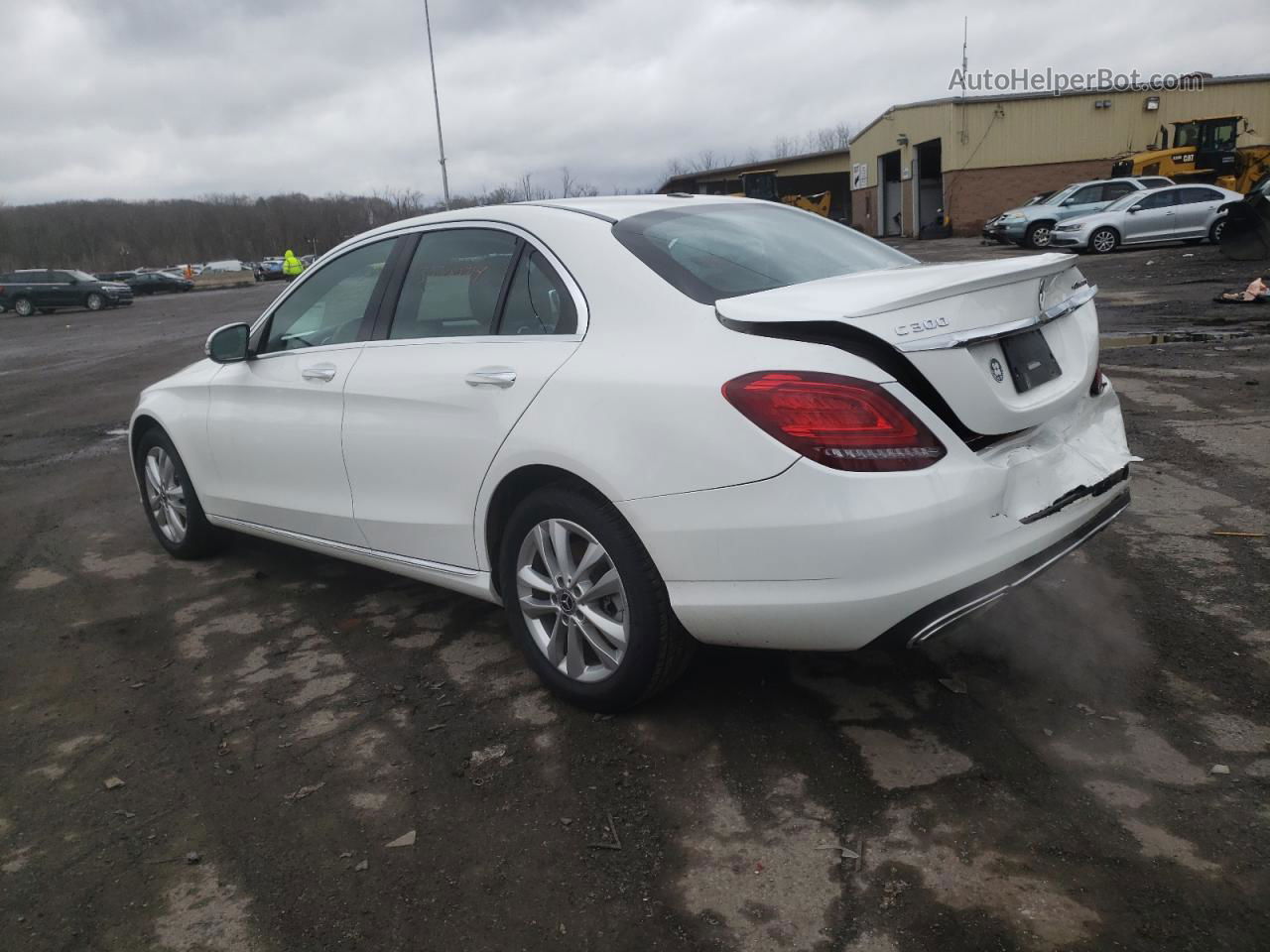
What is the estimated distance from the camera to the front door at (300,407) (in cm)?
405

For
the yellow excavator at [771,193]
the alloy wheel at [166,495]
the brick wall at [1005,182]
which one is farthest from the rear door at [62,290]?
the alloy wheel at [166,495]

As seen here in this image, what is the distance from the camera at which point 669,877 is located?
8.04ft

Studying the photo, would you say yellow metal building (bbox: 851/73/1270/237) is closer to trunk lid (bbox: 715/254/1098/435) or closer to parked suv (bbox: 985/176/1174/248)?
parked suv (bbox: 985/176/1174/248)

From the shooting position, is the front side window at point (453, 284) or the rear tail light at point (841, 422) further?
the front side window at point (453, 284)

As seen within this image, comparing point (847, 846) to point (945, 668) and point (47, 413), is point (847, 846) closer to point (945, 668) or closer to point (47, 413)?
point (945, 668)

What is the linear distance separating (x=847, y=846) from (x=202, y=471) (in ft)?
12.0

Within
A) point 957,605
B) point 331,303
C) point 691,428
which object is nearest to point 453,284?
point 331,303

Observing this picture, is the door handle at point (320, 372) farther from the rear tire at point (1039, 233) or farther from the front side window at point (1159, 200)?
the rear tire at point (1039, 233)

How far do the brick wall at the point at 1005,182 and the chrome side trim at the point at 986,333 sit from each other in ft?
126

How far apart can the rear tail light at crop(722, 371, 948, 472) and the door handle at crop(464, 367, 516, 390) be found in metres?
0.94

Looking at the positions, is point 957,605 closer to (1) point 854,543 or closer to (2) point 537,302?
(1) point 854,543

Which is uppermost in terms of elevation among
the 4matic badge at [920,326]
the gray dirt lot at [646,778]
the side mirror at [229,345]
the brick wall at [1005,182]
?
the brick wall at [1005,182]

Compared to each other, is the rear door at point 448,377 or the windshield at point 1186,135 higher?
the windshield at point 1186,135

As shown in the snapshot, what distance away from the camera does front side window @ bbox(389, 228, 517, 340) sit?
3578 mm
